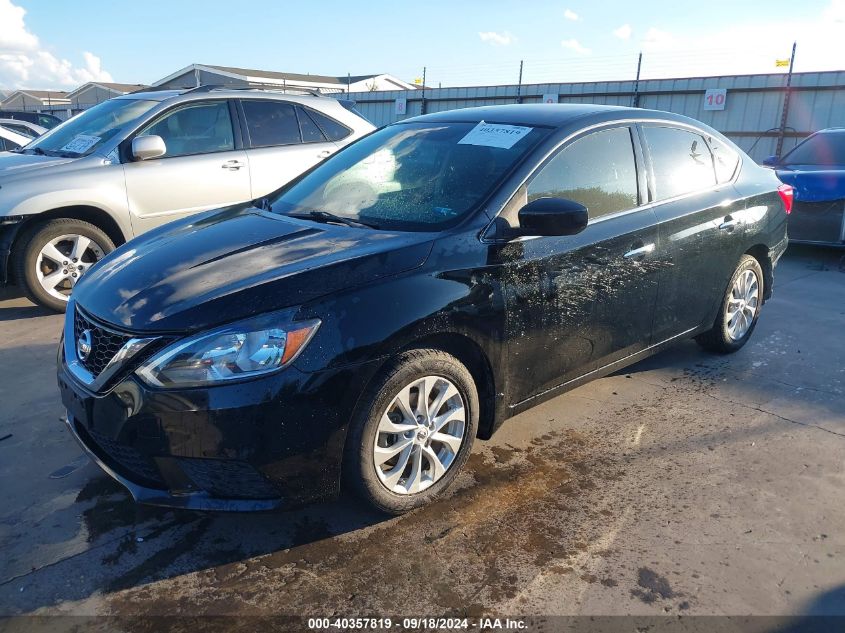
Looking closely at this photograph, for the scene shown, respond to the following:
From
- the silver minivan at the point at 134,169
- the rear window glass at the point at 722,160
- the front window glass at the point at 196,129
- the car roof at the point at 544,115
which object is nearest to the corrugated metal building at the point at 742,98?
the rear window glass at the point at 722,160

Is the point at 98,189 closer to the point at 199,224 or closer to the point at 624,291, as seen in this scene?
the point at 199,224

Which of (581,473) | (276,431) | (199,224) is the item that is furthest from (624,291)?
(199,224)

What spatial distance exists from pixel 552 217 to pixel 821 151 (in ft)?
24.6

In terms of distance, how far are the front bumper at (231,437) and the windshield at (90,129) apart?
153 inches

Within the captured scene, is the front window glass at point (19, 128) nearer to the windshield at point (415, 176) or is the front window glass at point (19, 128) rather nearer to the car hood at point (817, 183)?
the windshield at point (415, 176)

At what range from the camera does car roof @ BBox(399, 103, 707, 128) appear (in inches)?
137

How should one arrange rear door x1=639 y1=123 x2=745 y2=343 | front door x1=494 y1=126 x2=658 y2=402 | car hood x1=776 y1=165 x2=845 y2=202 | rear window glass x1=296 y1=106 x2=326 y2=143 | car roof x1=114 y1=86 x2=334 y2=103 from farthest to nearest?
car hood x1=776 y1=165 x2=845 y2=202, rear window glass x1=296 y1=106 x2=326 y2=143, car roof x1=114 y1=86 x2=334 y2=103, rear door x1=639 y1=123 x2=745 y2=343, front door x1=494 y1=126 x2=658 y2=402

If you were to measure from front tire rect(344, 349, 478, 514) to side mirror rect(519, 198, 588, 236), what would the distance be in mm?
698

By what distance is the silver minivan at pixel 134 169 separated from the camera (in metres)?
5.20

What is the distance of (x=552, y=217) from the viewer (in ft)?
9.46

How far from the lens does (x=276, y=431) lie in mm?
2338

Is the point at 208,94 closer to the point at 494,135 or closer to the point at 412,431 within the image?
the point at 494,135

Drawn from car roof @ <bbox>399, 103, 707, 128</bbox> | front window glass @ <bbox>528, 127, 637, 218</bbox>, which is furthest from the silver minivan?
front window glass @ <bbox>528, 127, 637, 218</bbox>

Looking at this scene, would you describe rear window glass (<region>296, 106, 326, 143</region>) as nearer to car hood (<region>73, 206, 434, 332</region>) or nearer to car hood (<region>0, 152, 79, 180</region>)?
car hood (<region>0, 152, 79, 180</region>)
